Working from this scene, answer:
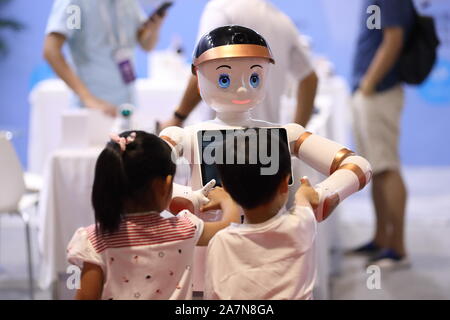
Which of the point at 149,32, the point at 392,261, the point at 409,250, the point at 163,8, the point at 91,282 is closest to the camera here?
the point at 91,282

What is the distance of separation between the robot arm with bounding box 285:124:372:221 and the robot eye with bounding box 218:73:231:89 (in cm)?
14

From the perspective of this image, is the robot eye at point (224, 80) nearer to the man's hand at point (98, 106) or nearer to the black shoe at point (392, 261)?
the man's hand at point (98, 106)

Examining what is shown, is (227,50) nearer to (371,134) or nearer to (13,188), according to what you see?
(13,188)

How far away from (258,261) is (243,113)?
12.5 inches

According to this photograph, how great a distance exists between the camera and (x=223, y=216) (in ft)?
4.07

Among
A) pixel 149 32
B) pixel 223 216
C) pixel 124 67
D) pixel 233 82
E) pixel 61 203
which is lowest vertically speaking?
pixel 61 203

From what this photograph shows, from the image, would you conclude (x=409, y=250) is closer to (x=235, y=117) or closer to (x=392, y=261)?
(x=392, y=261)

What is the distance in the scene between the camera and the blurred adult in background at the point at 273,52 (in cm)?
160

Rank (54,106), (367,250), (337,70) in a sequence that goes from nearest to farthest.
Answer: (367,250) < (54,106) < (337,70)

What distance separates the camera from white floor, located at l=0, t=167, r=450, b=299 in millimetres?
2887

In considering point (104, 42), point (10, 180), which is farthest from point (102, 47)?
point (10, 180)

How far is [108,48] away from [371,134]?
43.8 inches

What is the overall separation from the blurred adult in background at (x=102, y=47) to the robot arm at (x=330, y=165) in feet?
3.84

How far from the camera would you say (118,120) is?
7.93ft
